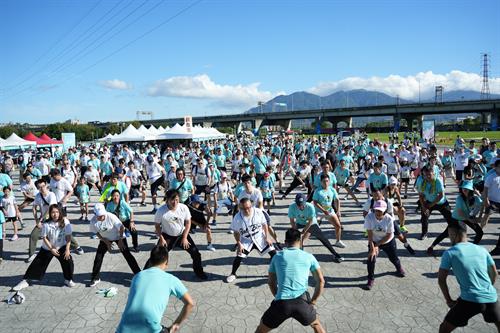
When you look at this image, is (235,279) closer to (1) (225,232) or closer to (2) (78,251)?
(1) (225,232)

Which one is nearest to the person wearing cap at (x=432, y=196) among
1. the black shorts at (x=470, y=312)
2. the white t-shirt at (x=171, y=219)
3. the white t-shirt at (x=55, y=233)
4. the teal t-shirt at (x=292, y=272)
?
the black shorts at (x=470, y=312)

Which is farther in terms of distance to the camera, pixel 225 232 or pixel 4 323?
pixel 225 232

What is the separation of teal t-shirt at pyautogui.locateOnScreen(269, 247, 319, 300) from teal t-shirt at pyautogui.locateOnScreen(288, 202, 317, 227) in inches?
118

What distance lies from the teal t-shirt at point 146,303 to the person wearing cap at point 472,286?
115 inches

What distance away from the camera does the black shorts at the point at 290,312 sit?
3.54 meters

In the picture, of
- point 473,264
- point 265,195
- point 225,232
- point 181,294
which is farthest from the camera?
point 265,195

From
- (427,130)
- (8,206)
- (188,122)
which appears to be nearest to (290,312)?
(8,206)

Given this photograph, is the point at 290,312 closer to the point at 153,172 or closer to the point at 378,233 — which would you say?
the point at 378,233

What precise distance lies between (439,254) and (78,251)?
25.5ft

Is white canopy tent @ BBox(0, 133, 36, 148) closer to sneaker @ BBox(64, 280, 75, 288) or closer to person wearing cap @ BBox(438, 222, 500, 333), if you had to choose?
sneaker @ BBox(64, 280, 75, 288)

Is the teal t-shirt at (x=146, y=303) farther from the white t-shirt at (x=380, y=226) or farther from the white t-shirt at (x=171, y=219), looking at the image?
the white t-shirt at (x=380, y=226)

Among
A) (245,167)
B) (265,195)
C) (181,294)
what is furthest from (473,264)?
(245,167)

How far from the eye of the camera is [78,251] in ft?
25.7

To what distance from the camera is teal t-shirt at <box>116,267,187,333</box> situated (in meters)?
2.95
